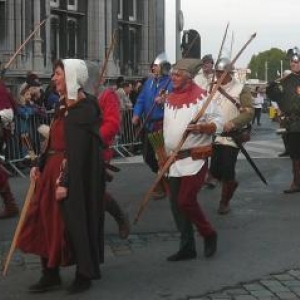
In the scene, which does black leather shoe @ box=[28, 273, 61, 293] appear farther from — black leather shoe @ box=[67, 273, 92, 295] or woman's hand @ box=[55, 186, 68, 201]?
woman's hand @ box=[55, 186, 68, 201]

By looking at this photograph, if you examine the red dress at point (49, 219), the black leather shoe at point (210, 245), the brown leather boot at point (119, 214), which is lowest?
the black leather shoe at point (210, 245)

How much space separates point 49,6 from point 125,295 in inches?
644

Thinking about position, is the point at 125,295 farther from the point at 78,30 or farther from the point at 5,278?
the point at 78,30

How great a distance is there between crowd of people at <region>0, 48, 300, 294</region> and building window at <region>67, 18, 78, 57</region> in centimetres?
1478

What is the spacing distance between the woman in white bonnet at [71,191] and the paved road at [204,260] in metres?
0.32

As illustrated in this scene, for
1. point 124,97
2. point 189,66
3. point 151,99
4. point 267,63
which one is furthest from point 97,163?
point 267,63

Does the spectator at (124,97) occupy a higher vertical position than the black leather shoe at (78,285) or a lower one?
higher

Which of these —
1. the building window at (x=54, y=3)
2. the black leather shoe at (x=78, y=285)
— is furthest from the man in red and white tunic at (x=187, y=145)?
the building window at (x=54, y=3)

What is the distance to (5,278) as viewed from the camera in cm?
597

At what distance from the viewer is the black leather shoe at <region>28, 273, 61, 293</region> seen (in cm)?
557

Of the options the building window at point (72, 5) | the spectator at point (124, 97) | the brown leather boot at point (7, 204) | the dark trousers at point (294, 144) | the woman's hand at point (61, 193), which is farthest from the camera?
the building window at point (72, 5)

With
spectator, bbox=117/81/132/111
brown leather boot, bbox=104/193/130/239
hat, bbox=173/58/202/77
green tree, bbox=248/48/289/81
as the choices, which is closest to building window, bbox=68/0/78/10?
spectator, bbox=117/81/132/111

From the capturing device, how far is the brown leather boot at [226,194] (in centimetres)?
853

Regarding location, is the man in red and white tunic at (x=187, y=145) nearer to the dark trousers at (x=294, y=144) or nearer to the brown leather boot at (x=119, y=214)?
the brown leather boot at (x=119, y=214)
